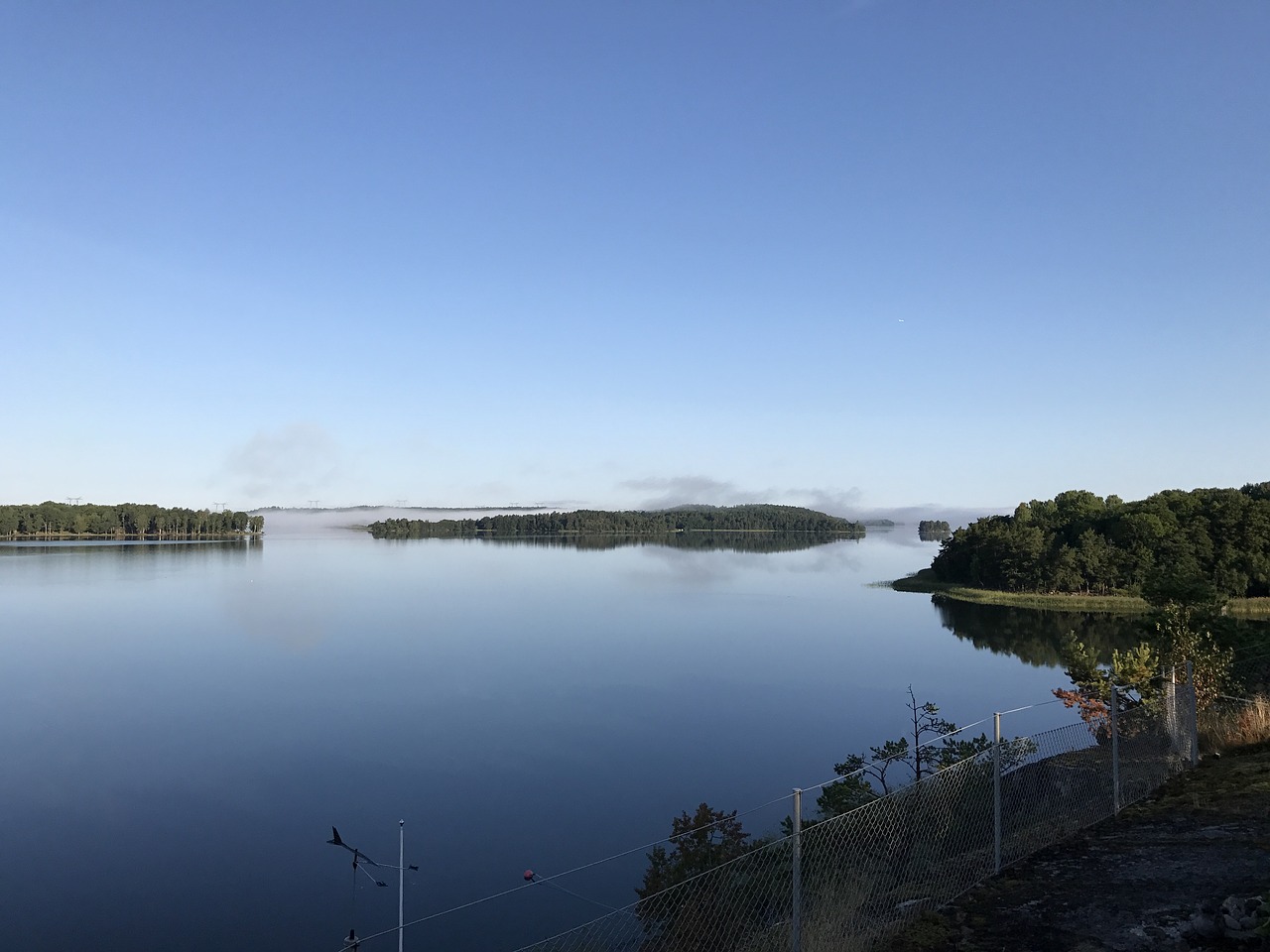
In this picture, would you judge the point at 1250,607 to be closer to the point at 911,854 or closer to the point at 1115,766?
the point at 1115,766

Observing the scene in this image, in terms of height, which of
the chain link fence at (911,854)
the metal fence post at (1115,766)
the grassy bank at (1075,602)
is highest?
the metal fence post at (1115,766)

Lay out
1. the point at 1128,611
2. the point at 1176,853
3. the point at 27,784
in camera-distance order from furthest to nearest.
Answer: the point at 1128,611 → the point at 27,784 → the point at 1176,853

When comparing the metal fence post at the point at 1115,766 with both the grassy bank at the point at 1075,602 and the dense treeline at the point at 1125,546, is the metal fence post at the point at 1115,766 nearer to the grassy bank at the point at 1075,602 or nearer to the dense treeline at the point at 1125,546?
the dense treeline at the point at 1125,546

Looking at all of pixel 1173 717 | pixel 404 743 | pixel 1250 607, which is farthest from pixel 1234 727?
pixel 1250 607

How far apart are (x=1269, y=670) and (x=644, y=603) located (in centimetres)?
5160

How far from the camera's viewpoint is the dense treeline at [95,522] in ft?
568

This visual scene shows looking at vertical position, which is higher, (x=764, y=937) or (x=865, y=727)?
(x=764, y=937)

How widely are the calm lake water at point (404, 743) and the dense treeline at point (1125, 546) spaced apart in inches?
616

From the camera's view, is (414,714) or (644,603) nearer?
(414,714)

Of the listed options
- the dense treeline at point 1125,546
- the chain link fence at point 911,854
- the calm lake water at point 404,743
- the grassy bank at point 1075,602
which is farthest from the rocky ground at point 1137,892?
the grassy bank at point 1075,602

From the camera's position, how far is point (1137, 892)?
665 cm

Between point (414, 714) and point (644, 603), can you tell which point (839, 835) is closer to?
point (414, 714)

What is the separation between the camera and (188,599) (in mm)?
64812

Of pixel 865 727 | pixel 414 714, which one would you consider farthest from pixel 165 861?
pixel 865 727
